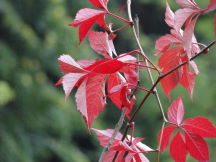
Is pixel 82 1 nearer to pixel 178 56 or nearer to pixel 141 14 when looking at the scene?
pixel 141 14

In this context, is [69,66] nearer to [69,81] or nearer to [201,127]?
[69,81]

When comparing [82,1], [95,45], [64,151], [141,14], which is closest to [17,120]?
[64,151]

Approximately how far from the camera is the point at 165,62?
516mm

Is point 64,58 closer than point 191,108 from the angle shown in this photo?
Yes

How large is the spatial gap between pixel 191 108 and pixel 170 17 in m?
3.98

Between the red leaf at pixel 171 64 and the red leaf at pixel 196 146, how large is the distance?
2.2 inches

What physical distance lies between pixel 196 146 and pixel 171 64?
92mm

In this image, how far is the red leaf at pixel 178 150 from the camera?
52cm

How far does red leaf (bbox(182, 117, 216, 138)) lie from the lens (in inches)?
19.9

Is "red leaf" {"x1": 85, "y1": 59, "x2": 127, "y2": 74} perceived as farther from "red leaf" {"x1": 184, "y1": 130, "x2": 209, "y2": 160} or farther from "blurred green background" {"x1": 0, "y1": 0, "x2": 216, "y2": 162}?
"blurred green background" {"x1": 0, "y1": 0, "x2": 216, "y2": 162}

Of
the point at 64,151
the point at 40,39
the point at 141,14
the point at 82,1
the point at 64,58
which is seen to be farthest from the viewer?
the point at 141,14

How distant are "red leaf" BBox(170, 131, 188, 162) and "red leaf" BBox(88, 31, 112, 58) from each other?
0.12 meters

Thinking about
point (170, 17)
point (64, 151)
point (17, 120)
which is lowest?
point (64, 151)

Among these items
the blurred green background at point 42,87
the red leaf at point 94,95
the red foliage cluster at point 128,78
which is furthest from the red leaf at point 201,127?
the blurred green background at point 42,87
